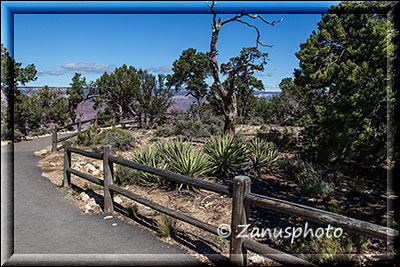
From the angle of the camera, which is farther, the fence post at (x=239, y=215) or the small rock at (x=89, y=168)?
the small rock at (x=89, y=168)

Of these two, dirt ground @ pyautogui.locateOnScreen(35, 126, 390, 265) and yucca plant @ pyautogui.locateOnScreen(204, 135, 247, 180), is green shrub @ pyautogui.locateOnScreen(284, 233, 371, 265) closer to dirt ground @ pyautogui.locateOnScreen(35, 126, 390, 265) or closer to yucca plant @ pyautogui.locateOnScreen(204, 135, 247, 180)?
dirt ground @ pyautogui.locateOnScreen(35, 126, 390, 265)

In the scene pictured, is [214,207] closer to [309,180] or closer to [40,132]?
[309,180]

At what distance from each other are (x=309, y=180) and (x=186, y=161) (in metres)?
3.09

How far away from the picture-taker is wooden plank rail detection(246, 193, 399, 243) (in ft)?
8.77

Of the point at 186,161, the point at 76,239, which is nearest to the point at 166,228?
the point at 76,239

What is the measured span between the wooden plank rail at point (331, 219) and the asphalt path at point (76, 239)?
4.26ft

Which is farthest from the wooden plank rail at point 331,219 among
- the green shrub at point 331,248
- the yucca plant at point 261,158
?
the yucca plant at point 261,158

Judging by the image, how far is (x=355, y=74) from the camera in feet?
15.4

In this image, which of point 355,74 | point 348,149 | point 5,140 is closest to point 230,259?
point 348,149

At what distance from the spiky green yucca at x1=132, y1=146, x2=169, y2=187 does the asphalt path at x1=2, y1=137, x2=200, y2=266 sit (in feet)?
6.15

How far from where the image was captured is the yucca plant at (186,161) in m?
7.65

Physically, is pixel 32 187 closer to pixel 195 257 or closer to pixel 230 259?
pixel 195 257

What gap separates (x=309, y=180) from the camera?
306 inches

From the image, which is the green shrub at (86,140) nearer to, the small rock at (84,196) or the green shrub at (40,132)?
the small rock at (84,196)
